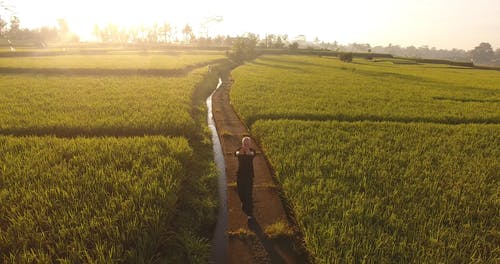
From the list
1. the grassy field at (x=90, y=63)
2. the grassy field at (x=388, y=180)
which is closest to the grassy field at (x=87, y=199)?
the grassy field at (x=388, y=180)

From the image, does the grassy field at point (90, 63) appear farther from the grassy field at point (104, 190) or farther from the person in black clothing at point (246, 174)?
the person in black clothing at point (246, 174)

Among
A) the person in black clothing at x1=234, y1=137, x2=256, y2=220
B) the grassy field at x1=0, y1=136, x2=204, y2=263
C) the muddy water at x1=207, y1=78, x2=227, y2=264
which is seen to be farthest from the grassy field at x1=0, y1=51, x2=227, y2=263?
the person in black clothing at x1=234, y1=137, x2=256, y2=220

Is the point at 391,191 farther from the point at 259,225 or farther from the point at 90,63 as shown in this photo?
the point at 90,63

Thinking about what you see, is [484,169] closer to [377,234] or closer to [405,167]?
[405,167]

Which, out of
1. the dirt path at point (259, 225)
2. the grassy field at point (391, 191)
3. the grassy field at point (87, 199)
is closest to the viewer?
the grassy field at point (87, 199)

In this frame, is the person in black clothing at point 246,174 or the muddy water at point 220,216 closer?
the muddy water at point 220,216

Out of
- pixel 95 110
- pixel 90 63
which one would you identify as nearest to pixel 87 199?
pixel 95 110
